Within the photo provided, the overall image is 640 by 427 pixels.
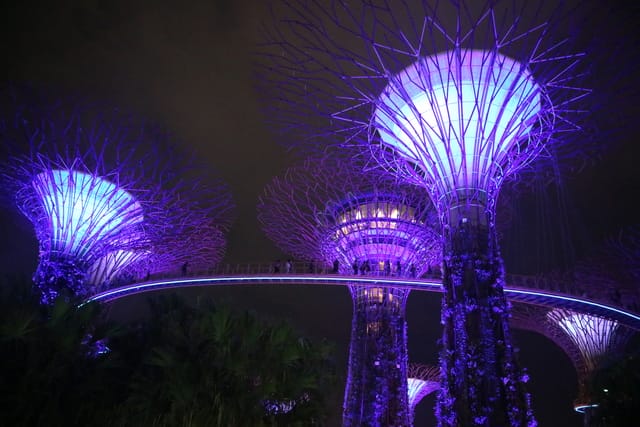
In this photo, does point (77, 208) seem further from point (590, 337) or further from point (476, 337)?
point (590, 337)

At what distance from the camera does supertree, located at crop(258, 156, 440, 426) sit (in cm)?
3050

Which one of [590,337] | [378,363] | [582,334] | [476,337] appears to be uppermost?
[582,334]

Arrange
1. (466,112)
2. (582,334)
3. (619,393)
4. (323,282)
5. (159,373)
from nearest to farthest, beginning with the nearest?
(159,373) → (466,112) → (619,393) → (323,282) → (582,334)

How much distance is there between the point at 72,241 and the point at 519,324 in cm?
3969

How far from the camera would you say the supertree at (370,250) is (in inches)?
1201

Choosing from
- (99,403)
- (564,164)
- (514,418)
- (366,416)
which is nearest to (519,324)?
(366,416)

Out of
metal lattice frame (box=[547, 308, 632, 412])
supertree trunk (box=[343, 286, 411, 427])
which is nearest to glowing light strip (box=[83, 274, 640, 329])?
supertree trunk (box=[343, 286, 411, 427])

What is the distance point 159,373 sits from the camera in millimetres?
15078

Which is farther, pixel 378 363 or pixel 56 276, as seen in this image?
pixel 378 363

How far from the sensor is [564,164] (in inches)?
907

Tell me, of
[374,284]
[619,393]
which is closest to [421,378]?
[374,284]

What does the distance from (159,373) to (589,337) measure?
128ft

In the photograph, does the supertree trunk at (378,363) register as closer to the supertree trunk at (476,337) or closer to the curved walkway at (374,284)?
the curved walkway at (374,284)

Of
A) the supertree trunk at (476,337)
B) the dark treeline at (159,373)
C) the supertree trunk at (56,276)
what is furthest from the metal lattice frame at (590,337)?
the supertree trunk at (56,276)
